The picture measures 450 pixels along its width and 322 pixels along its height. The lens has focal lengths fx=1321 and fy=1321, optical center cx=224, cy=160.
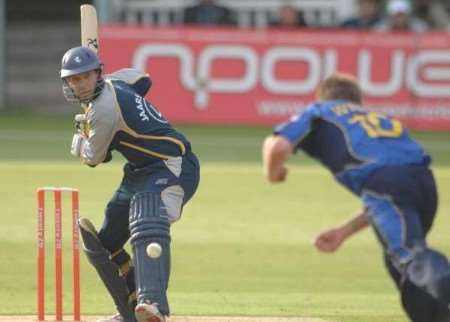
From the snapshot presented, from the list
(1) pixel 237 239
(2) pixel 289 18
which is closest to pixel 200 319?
(1) pixel 237 239

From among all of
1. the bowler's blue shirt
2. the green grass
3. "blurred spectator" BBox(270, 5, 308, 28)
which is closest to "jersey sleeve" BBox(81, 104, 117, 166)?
the bowler's blue shirt

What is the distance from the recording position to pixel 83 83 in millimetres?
8125

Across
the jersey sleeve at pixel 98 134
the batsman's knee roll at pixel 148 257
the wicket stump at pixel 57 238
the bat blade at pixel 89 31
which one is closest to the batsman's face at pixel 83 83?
the jersey sleeve at pixel 98 134

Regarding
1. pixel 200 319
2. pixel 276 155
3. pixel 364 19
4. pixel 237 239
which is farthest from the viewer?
pixel 364 19

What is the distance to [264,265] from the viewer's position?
11578 millimetres

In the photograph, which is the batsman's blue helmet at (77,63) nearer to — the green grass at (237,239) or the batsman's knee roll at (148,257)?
the batsman's knee roll at (148,257)

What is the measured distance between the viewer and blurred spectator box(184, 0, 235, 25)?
2238cm

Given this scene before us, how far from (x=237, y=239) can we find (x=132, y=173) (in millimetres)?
4309

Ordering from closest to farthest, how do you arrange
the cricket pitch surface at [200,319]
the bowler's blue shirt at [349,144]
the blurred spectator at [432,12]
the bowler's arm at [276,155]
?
the bowler's arm at [276,155] < the bowler's blue shirt at [349,144] < the cricket pitch surface at [200,319] < the blurred spectator at [432,12]

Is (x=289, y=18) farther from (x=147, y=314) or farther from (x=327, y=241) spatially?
(x=327, y=241)

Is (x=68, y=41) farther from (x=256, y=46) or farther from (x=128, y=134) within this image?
(x=128, y=134)

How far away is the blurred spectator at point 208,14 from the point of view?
22375 millimetres

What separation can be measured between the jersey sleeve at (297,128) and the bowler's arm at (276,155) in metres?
0.03

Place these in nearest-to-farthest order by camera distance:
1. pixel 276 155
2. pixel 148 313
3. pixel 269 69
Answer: pixel 276 155, pixel 148 313, pixel 269 69
